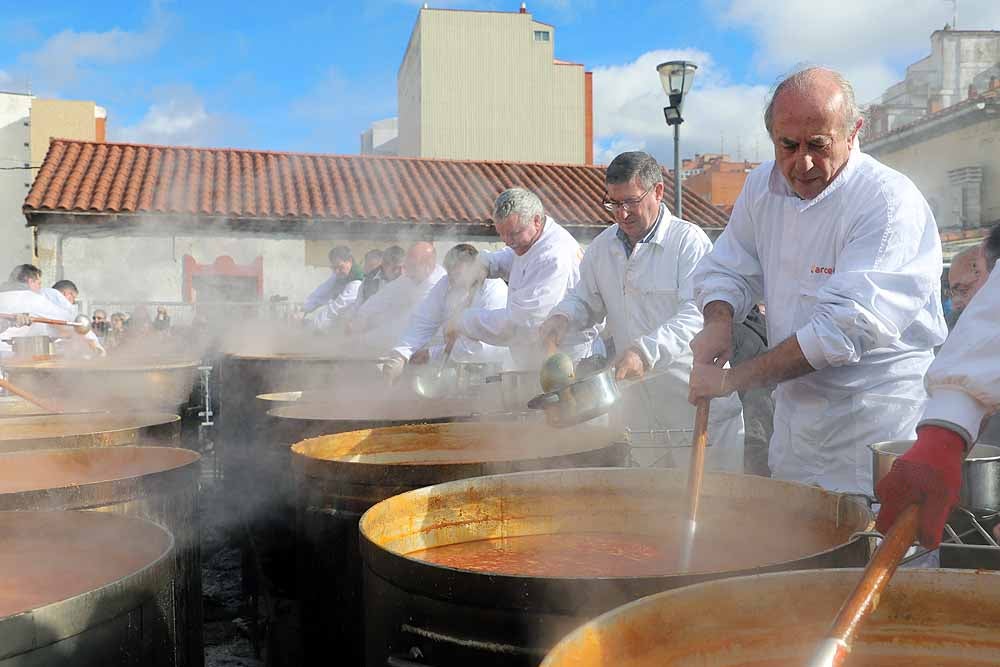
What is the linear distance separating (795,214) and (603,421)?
1316 mm

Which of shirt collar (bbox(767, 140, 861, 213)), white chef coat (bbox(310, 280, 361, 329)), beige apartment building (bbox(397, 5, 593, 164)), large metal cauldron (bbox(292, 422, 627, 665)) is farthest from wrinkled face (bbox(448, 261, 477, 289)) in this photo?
beige apartment building (bbox(397, 5, 593, 164))

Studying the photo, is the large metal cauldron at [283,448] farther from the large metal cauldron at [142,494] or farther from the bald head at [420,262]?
the bald head at [420,262]

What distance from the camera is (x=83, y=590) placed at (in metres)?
1.96

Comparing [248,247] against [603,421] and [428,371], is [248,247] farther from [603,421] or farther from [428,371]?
[603,421]

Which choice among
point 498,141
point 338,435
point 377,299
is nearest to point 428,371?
point 338,435

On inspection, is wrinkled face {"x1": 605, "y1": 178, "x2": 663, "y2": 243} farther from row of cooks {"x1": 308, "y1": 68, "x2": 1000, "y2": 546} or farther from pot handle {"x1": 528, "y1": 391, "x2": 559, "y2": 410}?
pot handle {"x1": 528, "y1": 391, "x2": 559, "y2": 410}

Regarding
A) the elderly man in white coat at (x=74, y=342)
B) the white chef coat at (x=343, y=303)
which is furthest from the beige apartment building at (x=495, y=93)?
the elderly man in white coat at (x=74, y=342)

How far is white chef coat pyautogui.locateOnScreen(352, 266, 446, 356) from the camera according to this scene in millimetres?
6816

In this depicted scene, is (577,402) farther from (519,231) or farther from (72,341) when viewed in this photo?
(72,341)

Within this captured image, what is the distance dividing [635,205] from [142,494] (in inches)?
96.2

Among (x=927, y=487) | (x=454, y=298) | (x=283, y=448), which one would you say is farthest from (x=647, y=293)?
(x=927, y=487)

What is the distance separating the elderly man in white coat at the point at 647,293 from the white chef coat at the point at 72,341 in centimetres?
563

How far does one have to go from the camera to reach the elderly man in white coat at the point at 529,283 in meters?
4.66

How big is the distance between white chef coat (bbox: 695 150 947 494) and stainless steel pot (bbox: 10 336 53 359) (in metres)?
5.31
